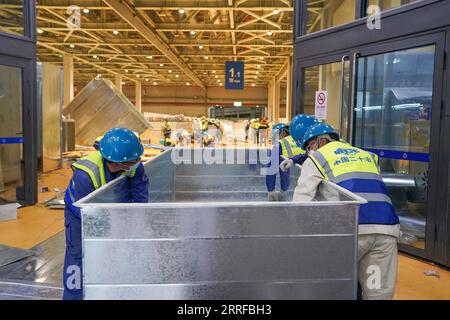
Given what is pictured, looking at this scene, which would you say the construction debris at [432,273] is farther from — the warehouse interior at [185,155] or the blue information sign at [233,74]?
the blue information sign at [233,74]

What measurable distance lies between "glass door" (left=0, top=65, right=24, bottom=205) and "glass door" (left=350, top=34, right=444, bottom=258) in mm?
5366

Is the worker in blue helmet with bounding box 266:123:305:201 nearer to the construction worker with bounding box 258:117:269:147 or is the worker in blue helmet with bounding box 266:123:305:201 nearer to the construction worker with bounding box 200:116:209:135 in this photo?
the construction worker with bounding box 258:117:269:147

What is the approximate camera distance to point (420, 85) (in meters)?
4.67

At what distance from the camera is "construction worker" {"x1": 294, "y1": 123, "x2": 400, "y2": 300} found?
2361 millimetres

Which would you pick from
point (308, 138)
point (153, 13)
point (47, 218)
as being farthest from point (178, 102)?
point (308, 138)

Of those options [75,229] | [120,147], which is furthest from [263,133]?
[75,229]

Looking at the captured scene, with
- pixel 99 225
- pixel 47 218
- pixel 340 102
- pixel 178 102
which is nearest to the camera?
pixel 99 225

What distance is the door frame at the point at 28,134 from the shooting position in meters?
6.66

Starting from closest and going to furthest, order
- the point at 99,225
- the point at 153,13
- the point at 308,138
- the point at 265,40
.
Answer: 1. the point at 99,225
2. the point at 308,138
3. the point at 153,13
4. the point at 265,40

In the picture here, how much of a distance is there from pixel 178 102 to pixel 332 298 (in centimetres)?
4035

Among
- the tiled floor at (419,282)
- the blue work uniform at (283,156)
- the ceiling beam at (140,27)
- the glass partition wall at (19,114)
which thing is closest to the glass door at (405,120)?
the tiled floor at (419,282)

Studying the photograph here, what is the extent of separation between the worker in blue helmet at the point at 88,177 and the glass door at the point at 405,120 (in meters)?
3.34

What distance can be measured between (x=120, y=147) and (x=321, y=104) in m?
4.19

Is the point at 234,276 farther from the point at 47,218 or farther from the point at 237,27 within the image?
the point at 237,27
